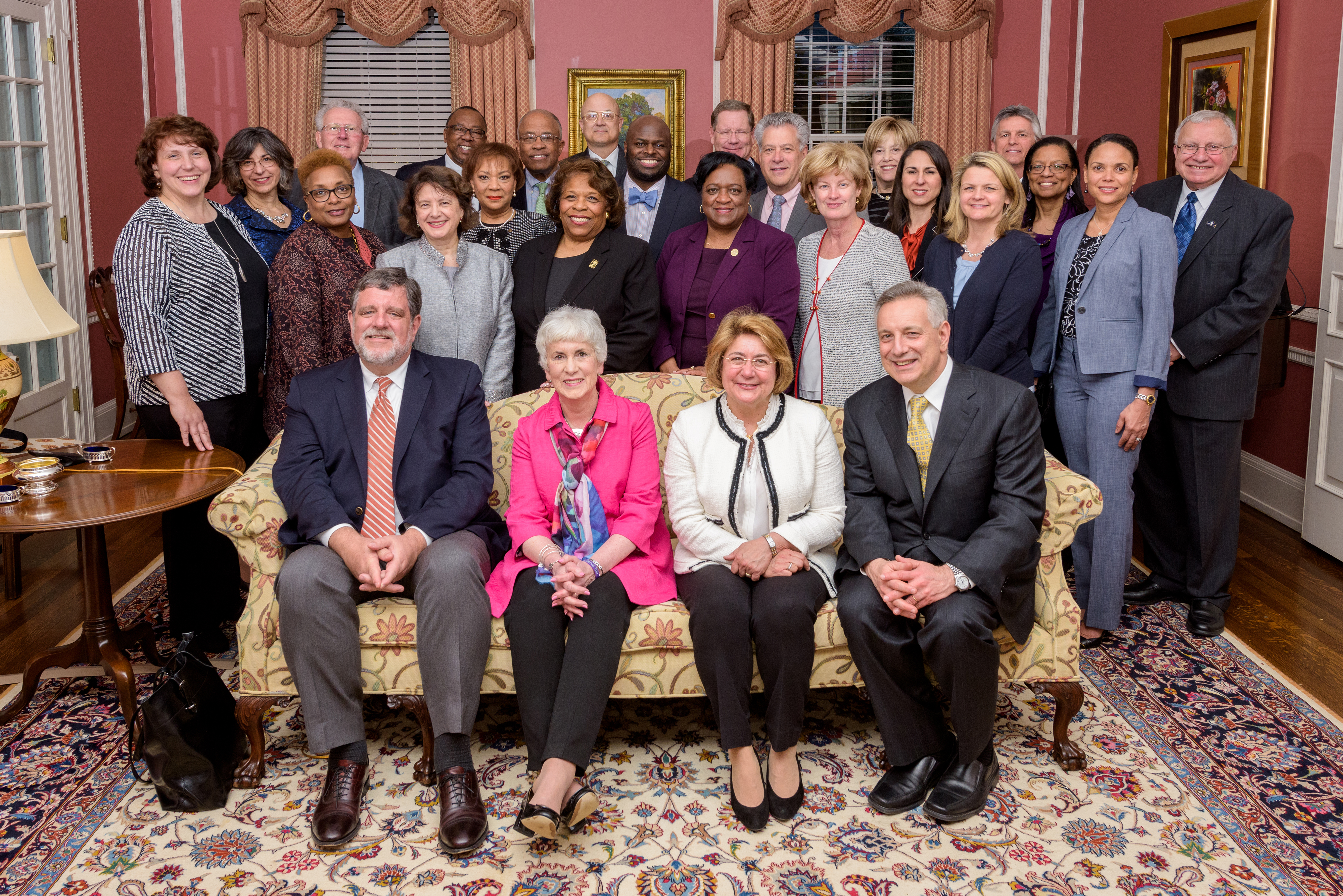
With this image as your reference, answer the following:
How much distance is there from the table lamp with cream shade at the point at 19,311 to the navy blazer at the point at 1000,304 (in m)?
2.74

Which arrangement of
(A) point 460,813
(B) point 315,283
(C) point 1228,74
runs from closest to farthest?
(A) point 460,813 < (B) point 315,283 < (C) point 1228,74

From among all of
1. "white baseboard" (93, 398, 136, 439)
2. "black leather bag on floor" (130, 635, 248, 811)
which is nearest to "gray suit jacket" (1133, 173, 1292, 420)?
"black leather bag on floor" (130, 635, 248, 811)

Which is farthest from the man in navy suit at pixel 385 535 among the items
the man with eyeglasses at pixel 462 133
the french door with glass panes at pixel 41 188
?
the french door with glass panes at pixel 41 188

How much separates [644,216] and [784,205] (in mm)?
616

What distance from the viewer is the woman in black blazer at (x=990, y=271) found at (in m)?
3.43

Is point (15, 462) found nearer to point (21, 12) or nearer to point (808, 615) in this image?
point (808, 615)

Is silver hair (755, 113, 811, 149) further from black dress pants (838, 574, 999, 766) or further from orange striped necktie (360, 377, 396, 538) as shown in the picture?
black dress pants (838, 574, 999, 766)

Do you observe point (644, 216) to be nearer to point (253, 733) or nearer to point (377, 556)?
point (377, 556)

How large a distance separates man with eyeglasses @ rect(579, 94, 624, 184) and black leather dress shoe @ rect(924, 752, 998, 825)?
3006mm

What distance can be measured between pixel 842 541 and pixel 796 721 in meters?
0.69

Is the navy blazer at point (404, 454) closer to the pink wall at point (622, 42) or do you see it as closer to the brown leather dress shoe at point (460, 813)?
the brown leather dress shoe at point (460, 813)

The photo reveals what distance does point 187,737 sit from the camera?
8.54ft

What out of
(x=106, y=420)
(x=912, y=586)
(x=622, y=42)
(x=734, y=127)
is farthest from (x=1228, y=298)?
(x=106, y=420)

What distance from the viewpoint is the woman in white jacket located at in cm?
261
